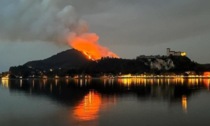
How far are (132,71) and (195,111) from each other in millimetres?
168368

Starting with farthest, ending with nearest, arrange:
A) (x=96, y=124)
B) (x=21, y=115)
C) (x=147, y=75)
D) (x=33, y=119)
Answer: (x=147, y=75) → (x=21, y=115) → (x=33, y=119) → (x=96, y=124)

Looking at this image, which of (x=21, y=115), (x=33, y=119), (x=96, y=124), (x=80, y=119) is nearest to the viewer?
(x=96, y=124)

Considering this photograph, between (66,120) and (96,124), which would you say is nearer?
(96,124)

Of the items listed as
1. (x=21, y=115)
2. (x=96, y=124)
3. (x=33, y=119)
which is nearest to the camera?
(x=96, y=124)

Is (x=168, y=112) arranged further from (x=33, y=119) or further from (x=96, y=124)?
(x=33, y=119)

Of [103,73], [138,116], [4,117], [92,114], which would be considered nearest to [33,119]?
[4,117]

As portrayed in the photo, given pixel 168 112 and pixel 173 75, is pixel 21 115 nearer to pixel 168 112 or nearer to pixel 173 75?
pixel 168 112

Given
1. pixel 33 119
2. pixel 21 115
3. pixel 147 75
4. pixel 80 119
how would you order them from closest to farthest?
1. pixel 80 119
2. pixel 33 119
3. pixel 21 115
4. pixel 147 75

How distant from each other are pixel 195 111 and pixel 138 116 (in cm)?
566

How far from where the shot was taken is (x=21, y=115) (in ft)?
90.8

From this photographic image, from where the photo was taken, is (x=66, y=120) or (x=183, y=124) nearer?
(x=183, y=124)

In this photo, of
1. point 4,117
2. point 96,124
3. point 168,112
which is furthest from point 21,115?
point 168,112

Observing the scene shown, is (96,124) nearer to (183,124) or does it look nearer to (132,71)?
(183,124)

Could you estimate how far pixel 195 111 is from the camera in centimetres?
2883
